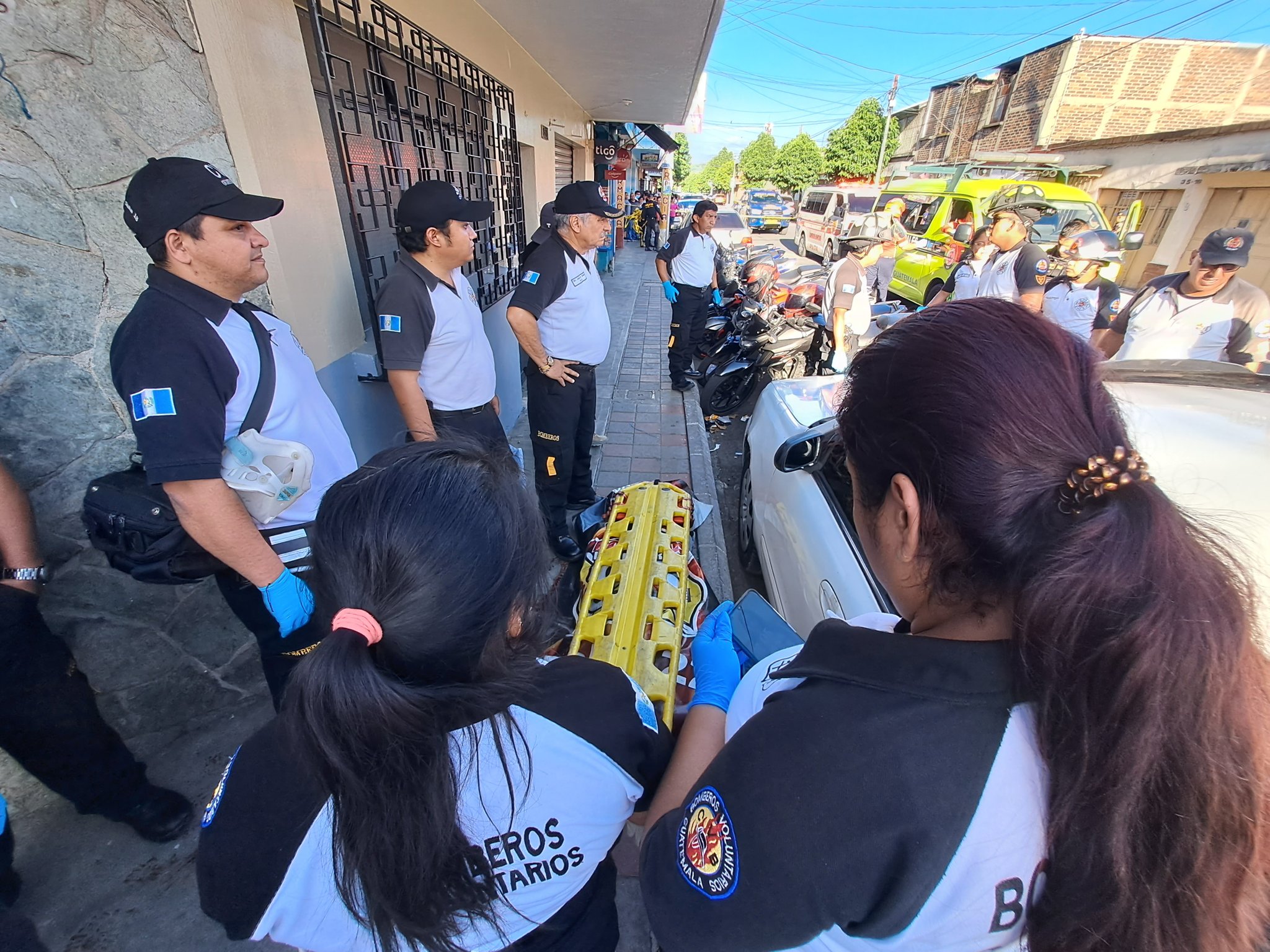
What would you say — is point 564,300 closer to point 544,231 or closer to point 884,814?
point 544,231

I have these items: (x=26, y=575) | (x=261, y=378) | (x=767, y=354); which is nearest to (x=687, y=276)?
(x=767, y=354)

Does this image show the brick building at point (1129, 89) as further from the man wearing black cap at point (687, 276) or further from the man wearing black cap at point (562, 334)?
the man wearing black cap at point (562, 334)

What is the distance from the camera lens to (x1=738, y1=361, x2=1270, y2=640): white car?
1.54 meters

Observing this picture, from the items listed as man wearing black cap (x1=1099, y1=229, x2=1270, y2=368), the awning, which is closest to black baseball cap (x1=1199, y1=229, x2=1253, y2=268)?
man wearing black cap (x1=1099, y1=229, x2=1270, y2=368)

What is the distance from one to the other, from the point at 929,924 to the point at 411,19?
416cm

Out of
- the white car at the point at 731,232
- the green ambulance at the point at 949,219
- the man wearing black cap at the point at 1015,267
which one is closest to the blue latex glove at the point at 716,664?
the man wearing black cap at the point at 1015,267

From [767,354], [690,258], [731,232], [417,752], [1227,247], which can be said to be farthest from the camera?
[731,232]

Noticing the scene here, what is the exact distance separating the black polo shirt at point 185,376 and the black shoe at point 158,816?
48.5 inches

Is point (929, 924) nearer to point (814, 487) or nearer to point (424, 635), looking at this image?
point (424, 635)

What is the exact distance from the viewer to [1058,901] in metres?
0.64

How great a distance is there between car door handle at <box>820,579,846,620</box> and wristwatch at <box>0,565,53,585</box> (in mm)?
2315

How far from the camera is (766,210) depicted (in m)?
24.3

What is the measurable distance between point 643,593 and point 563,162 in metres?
8.45

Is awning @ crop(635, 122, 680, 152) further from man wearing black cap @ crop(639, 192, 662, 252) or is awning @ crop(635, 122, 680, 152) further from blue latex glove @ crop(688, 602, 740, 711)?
blue latex glove @ crop(688, 602, 740, 711)
